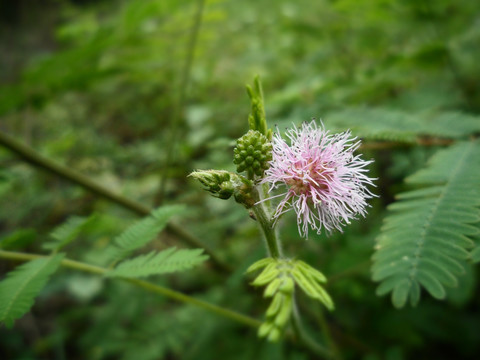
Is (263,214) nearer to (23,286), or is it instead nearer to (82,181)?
(23,286)

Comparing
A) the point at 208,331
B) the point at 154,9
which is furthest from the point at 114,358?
the point at 154,9

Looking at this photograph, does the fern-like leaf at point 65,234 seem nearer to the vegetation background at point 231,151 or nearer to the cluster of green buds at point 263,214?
the vegetation background at point 231,151

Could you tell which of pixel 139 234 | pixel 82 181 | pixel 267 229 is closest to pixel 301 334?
pixel 267 229

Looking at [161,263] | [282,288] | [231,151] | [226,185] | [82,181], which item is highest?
[231,151]

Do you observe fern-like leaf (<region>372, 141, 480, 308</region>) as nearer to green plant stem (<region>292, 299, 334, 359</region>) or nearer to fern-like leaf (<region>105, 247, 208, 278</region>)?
green plant stem (<region>292, 299, 334, 359</region>)

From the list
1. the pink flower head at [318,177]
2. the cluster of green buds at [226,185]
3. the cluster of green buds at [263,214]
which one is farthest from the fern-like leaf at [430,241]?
the cluster of green buds at [226,185]

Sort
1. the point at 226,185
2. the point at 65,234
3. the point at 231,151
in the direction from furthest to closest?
the point at 231,151
the point at 65,234
the point at 226,185
